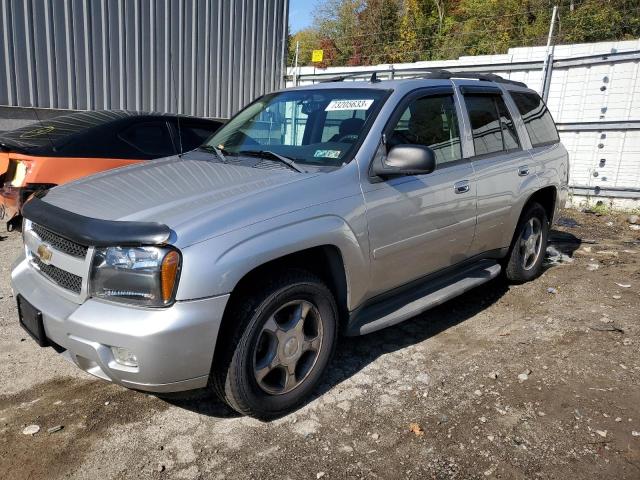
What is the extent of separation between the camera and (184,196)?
105 inches

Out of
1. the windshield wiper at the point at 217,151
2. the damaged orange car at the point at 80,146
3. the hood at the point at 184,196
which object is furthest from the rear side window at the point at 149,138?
the hood at the point at 184,196

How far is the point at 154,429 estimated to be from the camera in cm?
273

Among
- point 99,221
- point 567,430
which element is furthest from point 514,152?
point 99,221

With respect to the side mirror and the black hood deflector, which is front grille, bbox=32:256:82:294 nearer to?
the black hood deflector

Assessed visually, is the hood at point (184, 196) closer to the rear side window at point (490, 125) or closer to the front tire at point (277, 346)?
the front tire at point (277, 346)

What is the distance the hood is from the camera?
7.95 ft

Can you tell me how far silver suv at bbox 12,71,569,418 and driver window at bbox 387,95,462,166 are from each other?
13 mm

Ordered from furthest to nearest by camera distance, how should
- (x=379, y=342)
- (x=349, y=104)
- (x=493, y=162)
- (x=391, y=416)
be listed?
(x=493, y=162) → (x=379, y=342) → (x=349, y=104) → (x=391, y=416)

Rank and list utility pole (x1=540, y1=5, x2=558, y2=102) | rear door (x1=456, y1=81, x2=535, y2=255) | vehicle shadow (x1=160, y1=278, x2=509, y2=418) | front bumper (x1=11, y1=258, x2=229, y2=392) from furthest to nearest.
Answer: utility pole (x1=540, y1=5, x2=558, y2=102), rear door (x1=456, y1=81, x2=535, y2=255), vehicle shadow (x1=160, y1=278, x2=509, y2=418), front bumper (x1=11, y1=258, x2=229, y2=392)

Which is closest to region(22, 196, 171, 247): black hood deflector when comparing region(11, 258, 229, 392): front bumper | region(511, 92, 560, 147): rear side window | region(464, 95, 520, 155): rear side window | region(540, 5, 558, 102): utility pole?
region(11, 258, 229, 392): front bumper

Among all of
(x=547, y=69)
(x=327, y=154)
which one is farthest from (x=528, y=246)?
(x=547, y=69)

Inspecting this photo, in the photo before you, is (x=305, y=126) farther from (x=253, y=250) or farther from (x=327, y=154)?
(x=253, y=250)

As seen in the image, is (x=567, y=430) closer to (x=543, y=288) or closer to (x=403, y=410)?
(x=403, y=410)

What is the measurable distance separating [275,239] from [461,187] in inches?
68.6
